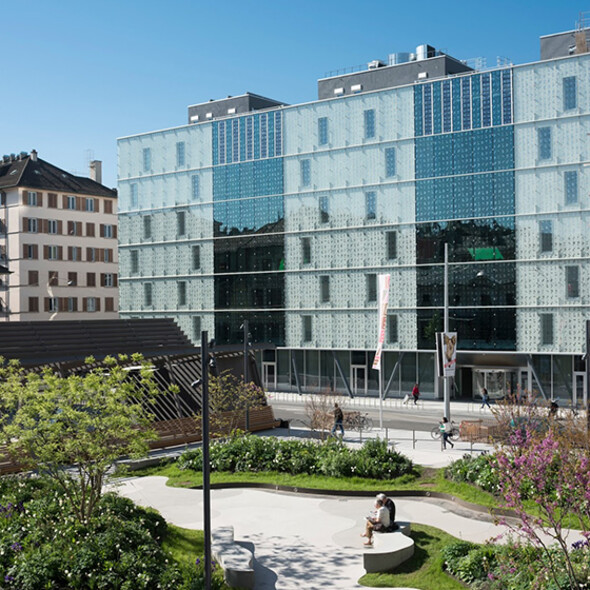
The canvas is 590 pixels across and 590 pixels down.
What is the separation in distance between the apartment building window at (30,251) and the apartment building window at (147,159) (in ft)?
52.6

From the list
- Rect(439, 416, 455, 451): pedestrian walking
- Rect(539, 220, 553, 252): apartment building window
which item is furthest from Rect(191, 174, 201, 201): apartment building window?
Rect(439, 416, 455, 451): pedestrian walking

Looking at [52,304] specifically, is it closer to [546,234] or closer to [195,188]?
[195,188]

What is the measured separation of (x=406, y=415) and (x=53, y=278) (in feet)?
138

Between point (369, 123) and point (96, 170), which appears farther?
point (96, 170)

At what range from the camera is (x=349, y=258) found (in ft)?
184

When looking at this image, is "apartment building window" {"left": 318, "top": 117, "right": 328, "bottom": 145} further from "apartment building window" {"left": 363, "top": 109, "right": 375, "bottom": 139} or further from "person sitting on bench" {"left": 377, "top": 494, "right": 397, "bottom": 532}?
"person sitting on bench" {"left": 377, "top": 494, "right": 397, "bottom": 532}

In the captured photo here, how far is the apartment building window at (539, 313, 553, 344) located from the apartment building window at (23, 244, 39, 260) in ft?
151

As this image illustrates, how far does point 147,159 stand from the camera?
65.9 metres

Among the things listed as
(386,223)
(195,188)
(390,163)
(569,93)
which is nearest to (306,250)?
(386,223)

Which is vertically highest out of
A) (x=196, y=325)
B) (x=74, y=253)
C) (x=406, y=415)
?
(x=74, y=253)

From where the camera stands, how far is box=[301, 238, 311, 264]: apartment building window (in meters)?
57.9

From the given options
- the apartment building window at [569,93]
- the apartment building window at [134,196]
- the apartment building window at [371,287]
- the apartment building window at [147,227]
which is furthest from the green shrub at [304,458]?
the apartment building window at [134,196]

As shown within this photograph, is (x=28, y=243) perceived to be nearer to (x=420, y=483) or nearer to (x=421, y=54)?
(x=421, y=54)

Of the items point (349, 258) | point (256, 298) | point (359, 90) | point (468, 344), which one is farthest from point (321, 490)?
point (359, 90)
